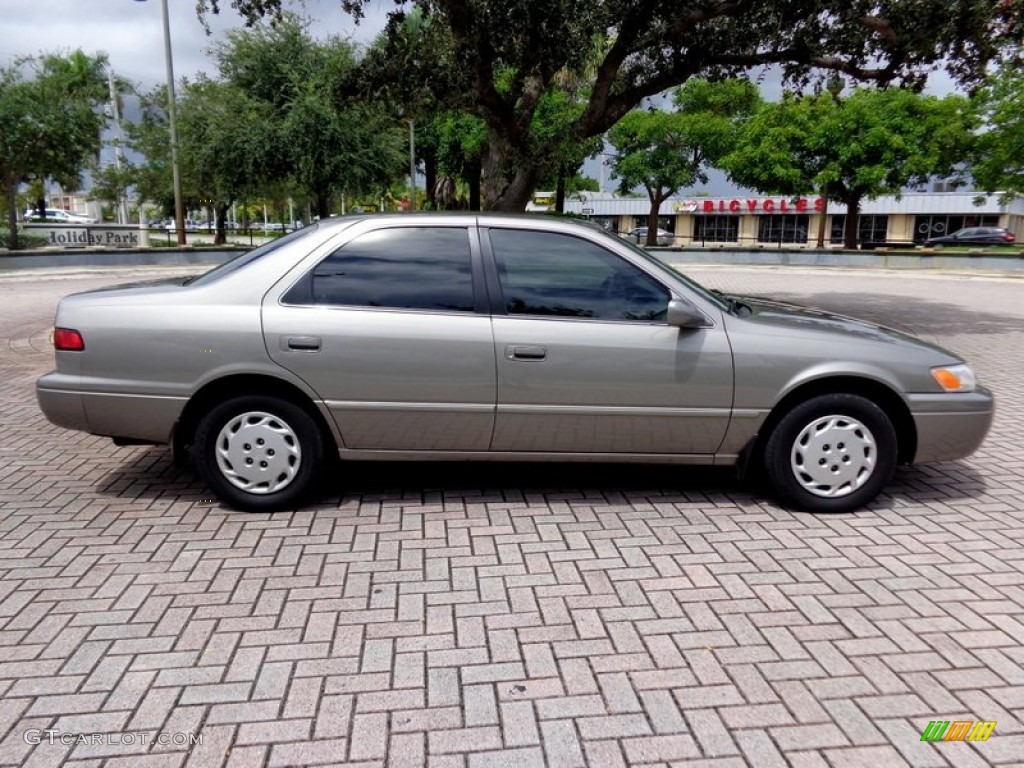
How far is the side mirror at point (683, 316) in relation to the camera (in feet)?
13.8

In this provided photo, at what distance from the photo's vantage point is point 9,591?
351 centimetres

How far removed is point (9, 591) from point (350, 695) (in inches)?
73.7

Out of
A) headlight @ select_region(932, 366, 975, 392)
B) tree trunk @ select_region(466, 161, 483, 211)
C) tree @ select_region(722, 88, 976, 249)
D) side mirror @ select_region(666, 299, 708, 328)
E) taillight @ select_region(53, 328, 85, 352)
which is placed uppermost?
tree @ select_region(722, 88, 976, 249)

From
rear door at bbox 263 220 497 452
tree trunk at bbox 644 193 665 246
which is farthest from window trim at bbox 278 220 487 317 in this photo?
tree trunk at bbox 644 193 665 246

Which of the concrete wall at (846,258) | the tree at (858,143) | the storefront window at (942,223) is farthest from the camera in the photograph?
the storefront window at (942,223)

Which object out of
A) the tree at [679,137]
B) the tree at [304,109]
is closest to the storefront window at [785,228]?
Result: the tree at [679,137]

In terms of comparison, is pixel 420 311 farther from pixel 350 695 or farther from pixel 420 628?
pixel 350 695

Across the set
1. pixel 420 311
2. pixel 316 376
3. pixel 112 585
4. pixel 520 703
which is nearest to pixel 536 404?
pixel 420 311

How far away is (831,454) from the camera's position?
173 inches

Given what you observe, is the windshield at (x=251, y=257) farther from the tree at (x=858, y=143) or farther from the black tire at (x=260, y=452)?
the tree at (x=858, y=143)

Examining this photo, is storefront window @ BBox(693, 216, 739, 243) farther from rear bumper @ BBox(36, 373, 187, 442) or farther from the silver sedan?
rear bumper @ BBox(36, 373, 187, 442)

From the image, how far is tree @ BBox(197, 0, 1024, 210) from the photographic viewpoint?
9.91 meters

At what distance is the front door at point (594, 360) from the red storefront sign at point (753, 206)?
56.4 meters

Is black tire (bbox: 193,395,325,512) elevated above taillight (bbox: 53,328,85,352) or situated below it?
below
